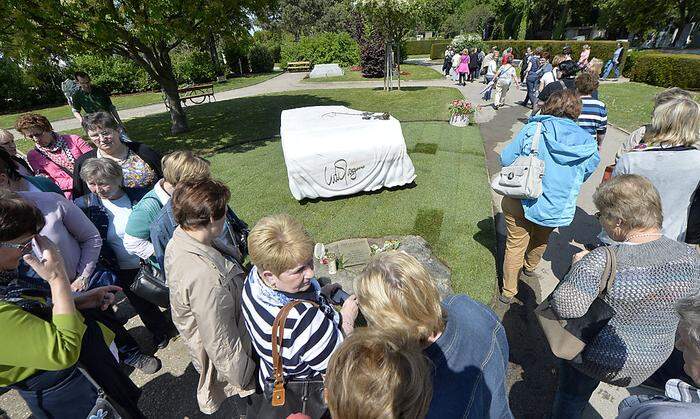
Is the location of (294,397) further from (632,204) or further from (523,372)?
(523,372)

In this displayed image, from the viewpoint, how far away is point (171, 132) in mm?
11703

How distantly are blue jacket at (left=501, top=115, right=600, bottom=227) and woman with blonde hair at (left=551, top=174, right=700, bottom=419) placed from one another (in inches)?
50.0

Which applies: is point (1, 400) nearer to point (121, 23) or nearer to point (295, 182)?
point (295, 182)

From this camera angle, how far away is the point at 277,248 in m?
1.73

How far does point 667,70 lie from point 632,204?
19.1 metres

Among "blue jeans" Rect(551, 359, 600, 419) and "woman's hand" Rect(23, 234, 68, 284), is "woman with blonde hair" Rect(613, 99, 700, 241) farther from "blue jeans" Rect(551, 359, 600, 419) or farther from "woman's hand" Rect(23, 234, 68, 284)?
"woman's hand" Rect(23, 234, 68, 284)

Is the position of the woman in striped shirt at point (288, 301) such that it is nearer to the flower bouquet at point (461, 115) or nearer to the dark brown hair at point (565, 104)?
the dark brown hair at point (565, 104)

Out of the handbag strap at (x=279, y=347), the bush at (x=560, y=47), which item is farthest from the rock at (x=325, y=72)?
the handbag strap at (x=279, y=347)

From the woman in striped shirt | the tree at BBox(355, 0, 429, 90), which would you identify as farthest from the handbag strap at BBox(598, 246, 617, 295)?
the tree at BBox(355, 0, 429, 90)

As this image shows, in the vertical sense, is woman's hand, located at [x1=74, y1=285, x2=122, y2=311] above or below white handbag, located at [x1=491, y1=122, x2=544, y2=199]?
below

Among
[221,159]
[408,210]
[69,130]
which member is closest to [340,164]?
[408,210]

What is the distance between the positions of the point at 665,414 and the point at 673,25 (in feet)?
160

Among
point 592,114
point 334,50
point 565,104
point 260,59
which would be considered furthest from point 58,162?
point 260,59

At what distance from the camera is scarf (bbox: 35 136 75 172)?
4074 millimetres
